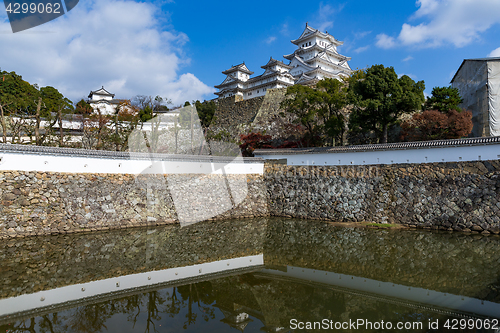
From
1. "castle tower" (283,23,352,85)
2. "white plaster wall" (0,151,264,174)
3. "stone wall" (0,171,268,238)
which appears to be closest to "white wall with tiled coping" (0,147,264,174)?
"white plaster wall" (0,151,264,174)

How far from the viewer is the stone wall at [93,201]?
8492 mm

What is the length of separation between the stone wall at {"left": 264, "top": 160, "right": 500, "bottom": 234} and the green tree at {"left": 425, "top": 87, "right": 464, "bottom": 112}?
5074 mm

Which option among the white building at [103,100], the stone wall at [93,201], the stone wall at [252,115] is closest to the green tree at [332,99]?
the stone wall at [252,115]

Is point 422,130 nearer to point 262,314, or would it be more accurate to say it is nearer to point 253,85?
point 262,314

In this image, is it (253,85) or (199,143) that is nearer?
(199,143)

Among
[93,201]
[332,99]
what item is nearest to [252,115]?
[332,99]

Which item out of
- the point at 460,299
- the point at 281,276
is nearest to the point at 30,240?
the point at 281,276

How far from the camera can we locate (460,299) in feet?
15.6

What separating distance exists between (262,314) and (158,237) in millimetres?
5416

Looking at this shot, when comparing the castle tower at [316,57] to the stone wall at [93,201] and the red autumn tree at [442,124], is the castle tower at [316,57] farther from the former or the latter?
the stone wall at [93,201]

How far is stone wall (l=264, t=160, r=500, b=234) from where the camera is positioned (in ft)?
30.8

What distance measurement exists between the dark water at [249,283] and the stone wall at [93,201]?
2.67ft

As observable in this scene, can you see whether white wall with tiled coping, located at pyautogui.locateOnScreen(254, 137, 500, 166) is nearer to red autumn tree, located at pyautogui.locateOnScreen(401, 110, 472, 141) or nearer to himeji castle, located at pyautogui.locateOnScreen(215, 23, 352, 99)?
red autumn tree, located at pyautogui.locateOnScreen(401, 110, 472, 141)

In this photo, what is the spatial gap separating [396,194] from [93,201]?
37.4ft
